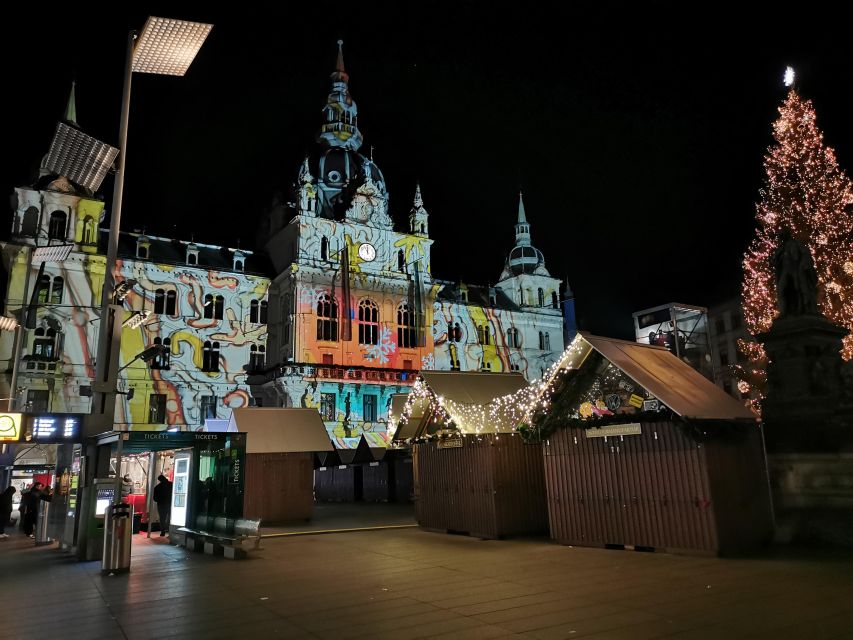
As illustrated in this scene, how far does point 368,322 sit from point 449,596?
38.1 m

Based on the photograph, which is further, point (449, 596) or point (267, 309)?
point (267, 309)

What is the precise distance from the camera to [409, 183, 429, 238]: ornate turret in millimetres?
50734

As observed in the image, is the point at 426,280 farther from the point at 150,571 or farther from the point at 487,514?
the point at 150,571

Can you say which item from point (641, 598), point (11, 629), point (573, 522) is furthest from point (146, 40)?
point (573, 522)

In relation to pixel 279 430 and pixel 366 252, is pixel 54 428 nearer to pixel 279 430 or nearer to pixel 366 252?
pixel 279 430

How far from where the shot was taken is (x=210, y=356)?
4341 centimetres

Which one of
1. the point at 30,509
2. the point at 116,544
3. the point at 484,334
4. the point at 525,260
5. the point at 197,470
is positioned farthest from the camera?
the point at 525,260

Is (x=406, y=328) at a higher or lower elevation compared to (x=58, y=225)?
lower

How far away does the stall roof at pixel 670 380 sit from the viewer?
11.8 meters

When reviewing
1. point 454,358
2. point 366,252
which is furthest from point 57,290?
point 454,358

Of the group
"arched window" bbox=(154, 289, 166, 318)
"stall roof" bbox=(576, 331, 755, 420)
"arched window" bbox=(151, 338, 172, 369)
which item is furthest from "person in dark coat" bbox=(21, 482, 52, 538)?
"arched window" bbox=(154, 289, 166, 318)

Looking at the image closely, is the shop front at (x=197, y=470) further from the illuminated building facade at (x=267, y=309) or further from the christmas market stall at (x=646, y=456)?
the illuminated building facade at (x=267, y=309)

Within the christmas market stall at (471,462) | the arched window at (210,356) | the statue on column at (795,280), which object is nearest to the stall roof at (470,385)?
the christmas market stall at (471,462)

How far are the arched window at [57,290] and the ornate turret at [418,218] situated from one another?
25417mm
